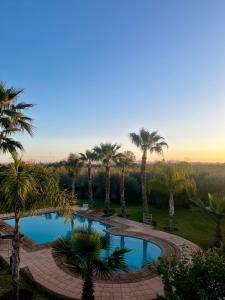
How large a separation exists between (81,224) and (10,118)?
697 cm

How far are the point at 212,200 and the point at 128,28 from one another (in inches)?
463

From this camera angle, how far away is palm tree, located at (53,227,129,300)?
740 cm

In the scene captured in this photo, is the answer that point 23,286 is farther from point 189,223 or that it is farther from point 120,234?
point 189,223

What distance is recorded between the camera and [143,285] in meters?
10.7

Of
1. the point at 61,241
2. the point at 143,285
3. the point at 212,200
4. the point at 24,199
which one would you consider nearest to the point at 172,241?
the point at 212,200

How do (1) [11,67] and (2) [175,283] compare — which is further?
(1) [11,67]

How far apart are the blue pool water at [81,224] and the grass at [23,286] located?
2.44m

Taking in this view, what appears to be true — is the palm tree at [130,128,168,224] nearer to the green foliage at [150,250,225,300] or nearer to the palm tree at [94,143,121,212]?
the palm tree at [94,143,121,212]

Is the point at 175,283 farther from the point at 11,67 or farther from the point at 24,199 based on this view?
the point at 11,67

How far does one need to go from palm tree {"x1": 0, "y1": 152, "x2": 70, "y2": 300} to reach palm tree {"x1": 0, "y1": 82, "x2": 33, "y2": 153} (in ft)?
12.7

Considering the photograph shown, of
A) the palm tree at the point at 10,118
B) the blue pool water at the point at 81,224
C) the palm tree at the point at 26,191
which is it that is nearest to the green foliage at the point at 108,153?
the blue pool water at the point at 81,224

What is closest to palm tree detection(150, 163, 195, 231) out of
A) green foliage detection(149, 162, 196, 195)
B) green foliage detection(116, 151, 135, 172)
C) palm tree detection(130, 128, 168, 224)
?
green foliage detection(149, 162, 196, 195)

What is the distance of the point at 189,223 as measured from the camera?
2122cm

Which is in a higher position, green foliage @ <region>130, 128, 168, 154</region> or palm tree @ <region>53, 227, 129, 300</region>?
green foliage @ <region>130, 128, 168, 154</region>
